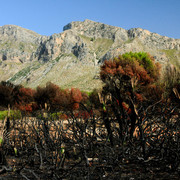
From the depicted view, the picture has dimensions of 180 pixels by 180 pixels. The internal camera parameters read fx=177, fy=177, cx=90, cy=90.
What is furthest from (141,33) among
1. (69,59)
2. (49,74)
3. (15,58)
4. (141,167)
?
(141,167)

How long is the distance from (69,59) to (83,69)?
16.4 metres

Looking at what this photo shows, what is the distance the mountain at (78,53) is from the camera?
91.5 metres

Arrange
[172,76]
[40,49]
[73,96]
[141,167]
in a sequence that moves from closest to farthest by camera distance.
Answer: [141,167] < [172,76] < [73,96] < [40,49]

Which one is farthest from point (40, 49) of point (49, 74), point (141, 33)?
point (141, 33)

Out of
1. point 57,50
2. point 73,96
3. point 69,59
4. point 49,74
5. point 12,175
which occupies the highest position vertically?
point 57,50

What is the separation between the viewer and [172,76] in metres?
18.3

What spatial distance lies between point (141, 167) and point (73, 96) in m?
20.2

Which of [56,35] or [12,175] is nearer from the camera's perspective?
[12,175]

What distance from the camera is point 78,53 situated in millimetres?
112125

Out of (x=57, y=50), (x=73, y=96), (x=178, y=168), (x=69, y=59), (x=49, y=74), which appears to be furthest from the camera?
(x=57, y=50)

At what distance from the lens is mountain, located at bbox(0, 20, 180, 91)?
9150 cm

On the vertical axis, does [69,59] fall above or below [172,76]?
above

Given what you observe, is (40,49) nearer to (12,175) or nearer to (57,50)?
(57,50)

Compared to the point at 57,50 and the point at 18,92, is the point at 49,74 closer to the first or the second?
the point at 57,50
